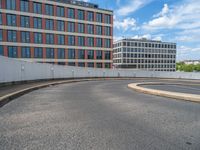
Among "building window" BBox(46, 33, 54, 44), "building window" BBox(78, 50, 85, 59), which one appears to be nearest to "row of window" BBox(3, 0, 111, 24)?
"building window" BBox(46, 33, 54, 44)

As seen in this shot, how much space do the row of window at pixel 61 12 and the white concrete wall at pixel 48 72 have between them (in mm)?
22632

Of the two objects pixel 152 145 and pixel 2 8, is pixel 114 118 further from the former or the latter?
pixel 2 8

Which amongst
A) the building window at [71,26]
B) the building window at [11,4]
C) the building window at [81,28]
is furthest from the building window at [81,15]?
the building window at [11,4]

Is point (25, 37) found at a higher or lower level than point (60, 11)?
lower

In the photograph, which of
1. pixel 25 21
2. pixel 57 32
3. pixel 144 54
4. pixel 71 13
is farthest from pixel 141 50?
pixel 25 21

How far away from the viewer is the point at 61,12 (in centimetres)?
4691

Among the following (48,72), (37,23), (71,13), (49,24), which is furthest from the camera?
(71,13)

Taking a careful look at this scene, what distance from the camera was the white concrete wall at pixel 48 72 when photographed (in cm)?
1334

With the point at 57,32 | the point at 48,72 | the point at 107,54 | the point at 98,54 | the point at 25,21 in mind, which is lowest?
the point at 48,72

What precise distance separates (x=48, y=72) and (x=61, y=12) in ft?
99.5

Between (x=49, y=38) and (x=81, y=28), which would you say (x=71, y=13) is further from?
(x=49, y=38)

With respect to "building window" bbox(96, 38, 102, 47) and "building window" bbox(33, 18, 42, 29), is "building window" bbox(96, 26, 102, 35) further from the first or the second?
"building window" bbox(33, 18, 42, 29)

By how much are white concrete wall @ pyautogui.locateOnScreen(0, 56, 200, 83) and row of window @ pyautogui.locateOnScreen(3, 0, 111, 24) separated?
891 inches

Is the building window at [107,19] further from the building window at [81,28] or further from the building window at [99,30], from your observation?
the building window at [81,28]
